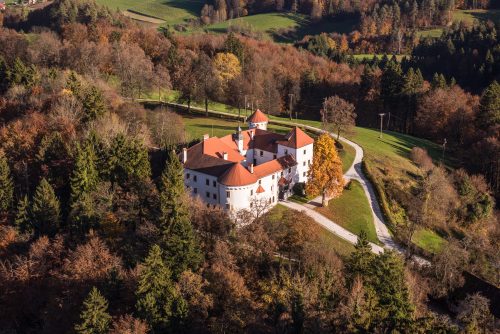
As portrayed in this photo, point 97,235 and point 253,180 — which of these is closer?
point 97,235

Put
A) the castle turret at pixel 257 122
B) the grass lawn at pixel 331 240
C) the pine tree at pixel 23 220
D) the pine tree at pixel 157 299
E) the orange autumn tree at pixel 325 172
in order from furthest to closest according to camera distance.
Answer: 1. the castle turret at pixel 257 122
2. the orange autumn tree at pixel 325 172
3. the pine tree at pixel 23 220
4. the grass lawn at pixel 331 240
5. the pine tree at pixel 157 299

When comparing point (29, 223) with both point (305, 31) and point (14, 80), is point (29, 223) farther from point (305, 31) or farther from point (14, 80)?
point (305, 31)

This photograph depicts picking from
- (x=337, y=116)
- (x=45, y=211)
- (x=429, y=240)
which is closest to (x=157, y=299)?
(x=45, y=211)

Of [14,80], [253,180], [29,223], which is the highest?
[14,80]

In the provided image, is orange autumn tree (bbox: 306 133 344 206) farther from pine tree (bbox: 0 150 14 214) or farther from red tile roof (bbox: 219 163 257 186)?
pine tree (bbox: 0 150 14 214)

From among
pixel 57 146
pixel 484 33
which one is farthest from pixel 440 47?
pixel 57 146

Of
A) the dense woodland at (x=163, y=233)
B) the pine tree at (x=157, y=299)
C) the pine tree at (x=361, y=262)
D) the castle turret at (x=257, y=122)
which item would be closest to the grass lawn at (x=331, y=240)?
the dense woodland at (x=163, y=233)

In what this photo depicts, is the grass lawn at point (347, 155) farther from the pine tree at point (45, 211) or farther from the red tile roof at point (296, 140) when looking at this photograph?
the pine tree at point (45, 211)
